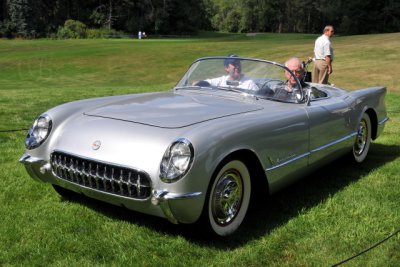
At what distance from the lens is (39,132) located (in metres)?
3.70

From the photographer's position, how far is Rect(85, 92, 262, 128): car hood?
343cm

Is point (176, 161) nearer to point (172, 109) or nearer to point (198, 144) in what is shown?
point (198, 144)

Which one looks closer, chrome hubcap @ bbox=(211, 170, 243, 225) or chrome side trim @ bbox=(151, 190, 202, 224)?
chrome side trim @ bbox=(151, 190, 202, 224)

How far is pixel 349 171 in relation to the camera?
5297 millimetres

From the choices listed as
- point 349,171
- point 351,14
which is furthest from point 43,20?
point 349,171

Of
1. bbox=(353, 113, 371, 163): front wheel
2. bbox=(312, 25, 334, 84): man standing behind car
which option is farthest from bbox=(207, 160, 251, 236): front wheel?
bbox=(312, 25, 334, 84): man standing behind car

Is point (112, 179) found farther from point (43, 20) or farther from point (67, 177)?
point (43, 20)

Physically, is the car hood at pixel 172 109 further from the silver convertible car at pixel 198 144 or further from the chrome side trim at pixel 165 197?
→ the chrome side trim at pixel 165 197

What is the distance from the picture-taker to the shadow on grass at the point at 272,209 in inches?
134

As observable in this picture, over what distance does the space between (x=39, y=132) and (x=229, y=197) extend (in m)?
1.63

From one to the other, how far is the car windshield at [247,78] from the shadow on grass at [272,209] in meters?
0.95

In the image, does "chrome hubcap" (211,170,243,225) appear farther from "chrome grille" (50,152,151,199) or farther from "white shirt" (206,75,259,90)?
"white shirt" (206,75,259,90)

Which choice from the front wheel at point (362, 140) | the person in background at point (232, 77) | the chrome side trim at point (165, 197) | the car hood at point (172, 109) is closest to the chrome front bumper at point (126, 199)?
the chrome side trim at point (165, 197)

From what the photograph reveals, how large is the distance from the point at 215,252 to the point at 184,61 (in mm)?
23289
